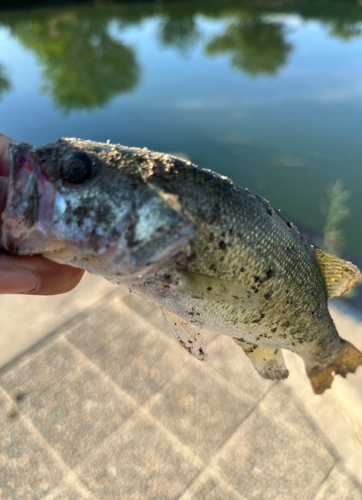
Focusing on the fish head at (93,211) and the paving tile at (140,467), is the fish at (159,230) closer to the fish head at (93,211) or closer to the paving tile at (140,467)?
the fish head at (93,211)

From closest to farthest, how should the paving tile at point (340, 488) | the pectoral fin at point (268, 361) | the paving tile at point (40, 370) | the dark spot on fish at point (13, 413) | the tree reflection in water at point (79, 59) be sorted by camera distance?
the pectoral fin at point (268, 361) → the paving tile at point (340, 488) → the dark spot on fish at point (13, 413) → the paving tile at point (40, 370) → the tree reflection in water at point (79, 59)

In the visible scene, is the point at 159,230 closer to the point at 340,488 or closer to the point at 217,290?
the point at 217,290

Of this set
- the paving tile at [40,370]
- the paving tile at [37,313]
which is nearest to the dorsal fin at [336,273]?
the paving tile at [40,370]

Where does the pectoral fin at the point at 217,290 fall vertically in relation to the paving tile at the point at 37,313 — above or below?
above

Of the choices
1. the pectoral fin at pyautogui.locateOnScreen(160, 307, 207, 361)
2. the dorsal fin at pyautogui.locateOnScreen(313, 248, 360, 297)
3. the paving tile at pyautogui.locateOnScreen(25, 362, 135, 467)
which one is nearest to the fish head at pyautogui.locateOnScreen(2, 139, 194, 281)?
the pectoral fin at pyautogui.locateOnScreen(160, 307, 207, 361)

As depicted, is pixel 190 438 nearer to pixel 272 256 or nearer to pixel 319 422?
pixel 319 422

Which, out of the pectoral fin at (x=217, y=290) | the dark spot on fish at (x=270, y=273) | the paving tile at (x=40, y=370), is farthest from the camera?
the paving tile at (x=40, y=370)

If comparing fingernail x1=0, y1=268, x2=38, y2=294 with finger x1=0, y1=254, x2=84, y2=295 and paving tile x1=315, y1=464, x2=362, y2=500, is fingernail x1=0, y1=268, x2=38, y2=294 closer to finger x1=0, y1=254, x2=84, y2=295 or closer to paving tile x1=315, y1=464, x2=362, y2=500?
finger x1=0, y1=254, x2=84, y2=295
